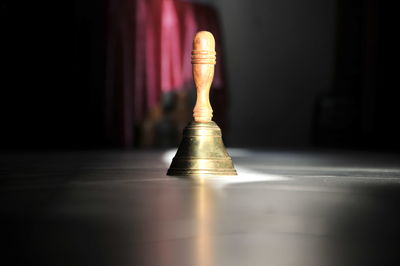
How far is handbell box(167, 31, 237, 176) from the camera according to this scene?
7.31 ft

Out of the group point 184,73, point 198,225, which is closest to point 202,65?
point 198,225

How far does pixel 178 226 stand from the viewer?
1056mm

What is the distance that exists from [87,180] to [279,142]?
Answer: 624 cm

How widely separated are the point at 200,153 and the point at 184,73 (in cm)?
488

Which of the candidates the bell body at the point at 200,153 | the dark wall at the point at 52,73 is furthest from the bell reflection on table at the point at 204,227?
the dark wall at the point at 52,73

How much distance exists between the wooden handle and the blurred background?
4.13 metres

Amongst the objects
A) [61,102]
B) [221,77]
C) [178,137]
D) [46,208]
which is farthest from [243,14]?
[46,208]

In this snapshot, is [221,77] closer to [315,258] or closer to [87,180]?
[87,180]

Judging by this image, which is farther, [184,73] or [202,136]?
[184,73]

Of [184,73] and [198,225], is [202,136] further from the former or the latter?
[184,73]

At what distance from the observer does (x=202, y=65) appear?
2238mm

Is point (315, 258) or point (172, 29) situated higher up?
point (172, 29)

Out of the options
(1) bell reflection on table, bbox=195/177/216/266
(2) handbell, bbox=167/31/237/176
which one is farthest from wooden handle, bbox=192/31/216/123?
(1) bell reflection on table, bbox=195/177/216/266

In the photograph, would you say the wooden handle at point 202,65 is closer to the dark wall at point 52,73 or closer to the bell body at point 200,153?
the bell body at point 200,153
